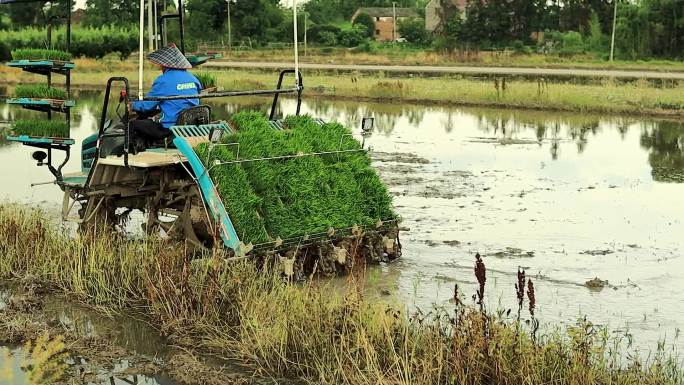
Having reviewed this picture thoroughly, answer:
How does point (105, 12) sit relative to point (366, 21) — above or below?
above

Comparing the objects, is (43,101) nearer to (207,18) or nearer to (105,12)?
(207,18)

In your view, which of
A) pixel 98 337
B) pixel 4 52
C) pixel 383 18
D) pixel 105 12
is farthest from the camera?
pixel 383 18

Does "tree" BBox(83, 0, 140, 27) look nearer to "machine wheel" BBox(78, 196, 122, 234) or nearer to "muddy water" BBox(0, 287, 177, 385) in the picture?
"machine wheel" BBox(78, 196, 122, 234)

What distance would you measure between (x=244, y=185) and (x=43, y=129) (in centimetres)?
298

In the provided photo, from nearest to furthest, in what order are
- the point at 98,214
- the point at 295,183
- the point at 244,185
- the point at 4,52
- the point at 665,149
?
1. the point at 244,185
2. the point at 295,183
3. the point at 98,214
4. the point at 665,149
5. the point at 4,52

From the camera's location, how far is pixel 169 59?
10.1 meters

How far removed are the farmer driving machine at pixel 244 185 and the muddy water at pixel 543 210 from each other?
65cm

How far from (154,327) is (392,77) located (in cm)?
3267

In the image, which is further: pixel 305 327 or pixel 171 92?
pixel 171 92

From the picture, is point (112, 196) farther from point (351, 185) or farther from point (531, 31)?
point (531, 31)

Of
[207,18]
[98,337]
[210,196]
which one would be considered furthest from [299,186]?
[207,18]

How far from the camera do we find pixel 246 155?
31.3 feet

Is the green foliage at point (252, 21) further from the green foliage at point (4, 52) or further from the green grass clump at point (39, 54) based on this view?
the green grass clump at point (39, 54)

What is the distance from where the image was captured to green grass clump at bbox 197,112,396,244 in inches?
367
